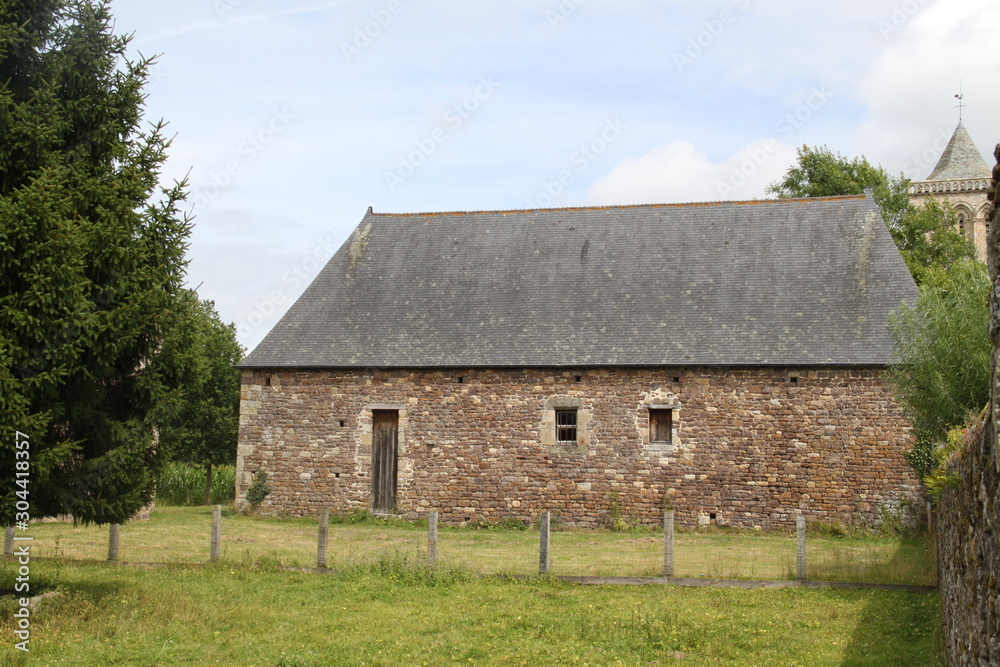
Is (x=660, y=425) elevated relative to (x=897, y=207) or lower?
lower

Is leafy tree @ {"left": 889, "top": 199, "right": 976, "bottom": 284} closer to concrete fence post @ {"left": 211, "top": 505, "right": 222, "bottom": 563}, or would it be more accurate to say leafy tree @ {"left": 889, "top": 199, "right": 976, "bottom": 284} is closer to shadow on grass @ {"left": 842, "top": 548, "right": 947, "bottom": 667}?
shadow on grass @ {"left": 842, "top": 548, "right": 947, "bottom": 667}

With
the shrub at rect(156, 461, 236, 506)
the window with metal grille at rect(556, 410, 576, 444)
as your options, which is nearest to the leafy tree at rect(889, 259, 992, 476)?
the window with metal grille at rect(556, 410, 576, 444)

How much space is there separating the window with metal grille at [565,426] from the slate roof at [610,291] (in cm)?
122

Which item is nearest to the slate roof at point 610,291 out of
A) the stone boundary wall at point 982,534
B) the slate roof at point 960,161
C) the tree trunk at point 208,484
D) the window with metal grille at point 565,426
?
the window with metal grille at point 565,426

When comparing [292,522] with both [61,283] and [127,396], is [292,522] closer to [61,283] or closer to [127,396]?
[127,396]

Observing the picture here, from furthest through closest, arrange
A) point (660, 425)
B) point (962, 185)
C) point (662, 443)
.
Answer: point (962, 185) < point (660, 425) < point (662, 443)

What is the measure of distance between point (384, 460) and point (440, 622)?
11595mm

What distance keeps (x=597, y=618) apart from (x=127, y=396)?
615cm

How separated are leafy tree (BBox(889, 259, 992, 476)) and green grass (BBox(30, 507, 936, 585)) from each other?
2363 millimetres

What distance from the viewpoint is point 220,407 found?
93.0 ft

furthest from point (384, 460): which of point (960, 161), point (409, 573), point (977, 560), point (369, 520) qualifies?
point (960, 161)

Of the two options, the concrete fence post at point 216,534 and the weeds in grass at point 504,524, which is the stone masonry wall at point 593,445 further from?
the concrete fence post at point 216,534

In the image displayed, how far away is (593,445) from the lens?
20.3 m

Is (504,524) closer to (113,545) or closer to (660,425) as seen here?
(660,425)
